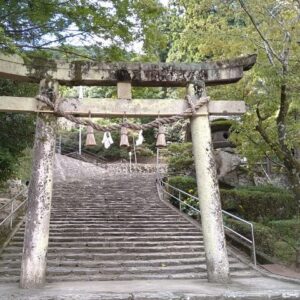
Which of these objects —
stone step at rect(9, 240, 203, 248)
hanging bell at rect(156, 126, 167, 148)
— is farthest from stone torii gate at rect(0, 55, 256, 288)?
stone step at rect(9, 240, 203, 248)

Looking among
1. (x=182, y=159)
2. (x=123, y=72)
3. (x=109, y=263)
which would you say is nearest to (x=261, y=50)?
(x=123, y=72)

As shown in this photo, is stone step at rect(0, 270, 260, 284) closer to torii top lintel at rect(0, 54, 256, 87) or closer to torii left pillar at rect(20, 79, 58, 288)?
torii left pillar at rect(20, 79, 58, 288)

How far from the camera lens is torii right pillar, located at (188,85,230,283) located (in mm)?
7305

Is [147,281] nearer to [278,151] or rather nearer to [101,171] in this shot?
[278,151]

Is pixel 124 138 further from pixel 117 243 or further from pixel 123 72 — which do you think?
pixel 117 243

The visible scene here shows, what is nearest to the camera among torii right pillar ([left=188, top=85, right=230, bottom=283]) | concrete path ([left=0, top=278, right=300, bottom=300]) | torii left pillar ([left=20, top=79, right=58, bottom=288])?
concrete path ([left=0, top=278, right=300, bottom=300])

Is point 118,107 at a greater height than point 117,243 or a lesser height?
greater

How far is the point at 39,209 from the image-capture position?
23.0 feet

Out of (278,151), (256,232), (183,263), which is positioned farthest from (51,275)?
(278,151)

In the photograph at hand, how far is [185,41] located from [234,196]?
21.4 feet

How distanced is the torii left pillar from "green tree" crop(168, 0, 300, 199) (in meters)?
5.87

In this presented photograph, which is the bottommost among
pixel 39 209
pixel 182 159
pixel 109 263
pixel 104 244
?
pixel 109 263

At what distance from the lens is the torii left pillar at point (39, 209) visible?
6.85m

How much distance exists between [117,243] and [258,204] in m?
7.35
